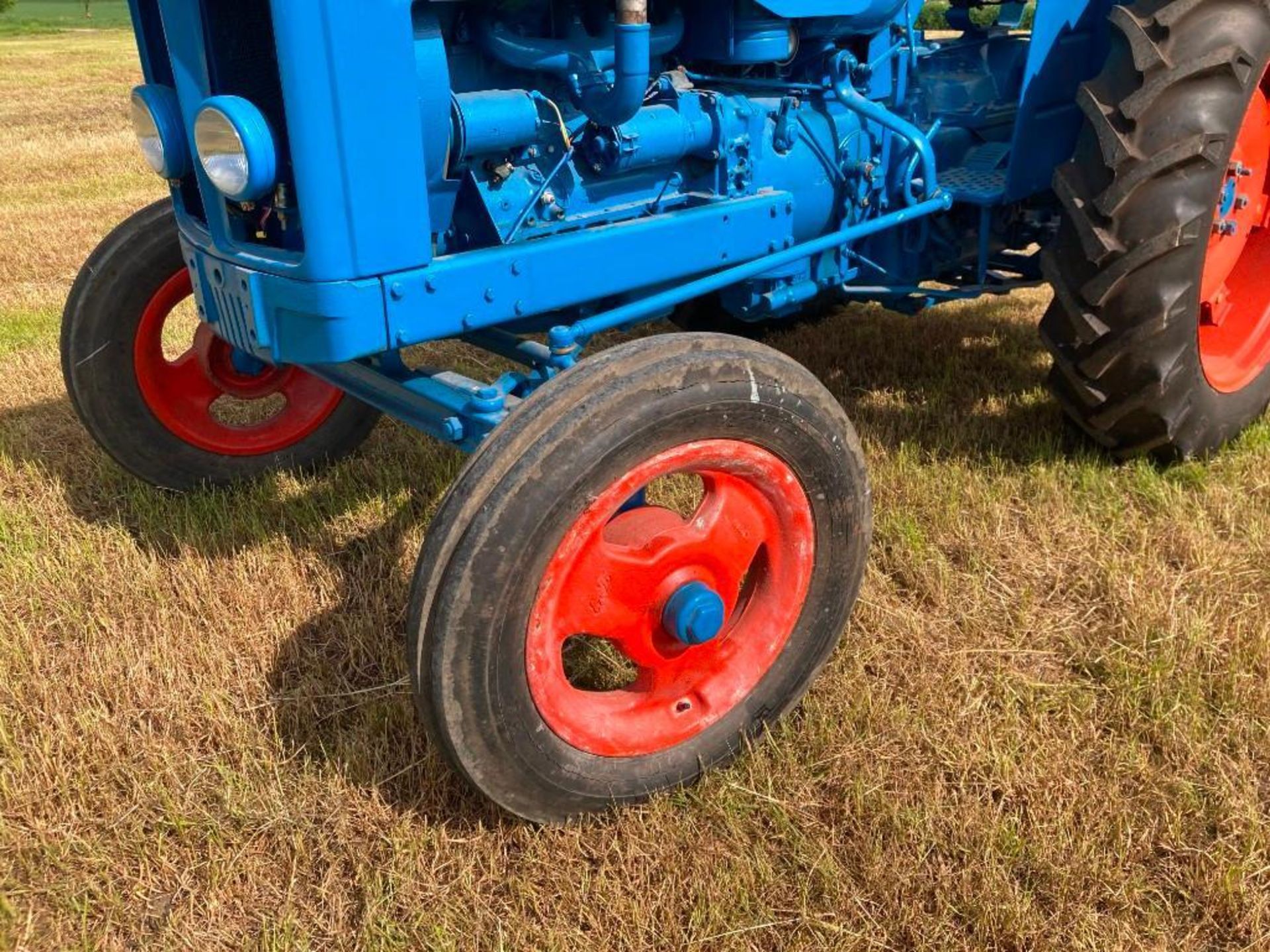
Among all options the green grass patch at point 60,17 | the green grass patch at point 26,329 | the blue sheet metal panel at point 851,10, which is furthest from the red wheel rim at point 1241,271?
the green grass patch at point 60,17

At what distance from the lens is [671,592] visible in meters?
2.00

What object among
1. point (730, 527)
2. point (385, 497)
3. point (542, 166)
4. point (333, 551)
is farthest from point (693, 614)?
point (385, 497)

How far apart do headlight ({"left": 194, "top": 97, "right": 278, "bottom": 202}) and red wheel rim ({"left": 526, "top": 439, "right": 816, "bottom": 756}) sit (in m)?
0.81

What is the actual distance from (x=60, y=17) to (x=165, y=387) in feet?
160

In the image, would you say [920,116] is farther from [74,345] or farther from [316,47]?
[74,345]

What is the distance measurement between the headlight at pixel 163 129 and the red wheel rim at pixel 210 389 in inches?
33.9

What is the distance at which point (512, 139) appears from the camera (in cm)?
215

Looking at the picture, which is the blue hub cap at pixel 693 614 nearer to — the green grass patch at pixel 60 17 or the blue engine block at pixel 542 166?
the blue engine block at pixel 542 166

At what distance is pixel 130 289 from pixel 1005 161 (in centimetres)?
251

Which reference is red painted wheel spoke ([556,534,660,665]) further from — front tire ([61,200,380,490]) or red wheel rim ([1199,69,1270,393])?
red wheel rim ([1199,69,1270,393])

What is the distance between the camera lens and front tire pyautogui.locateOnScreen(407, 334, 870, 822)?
1731mm

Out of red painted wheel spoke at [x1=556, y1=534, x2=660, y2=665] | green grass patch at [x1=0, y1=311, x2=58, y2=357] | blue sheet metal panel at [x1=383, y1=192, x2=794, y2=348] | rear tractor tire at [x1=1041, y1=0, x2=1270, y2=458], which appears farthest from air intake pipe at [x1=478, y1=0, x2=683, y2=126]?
green grass patch at [x1=0, y1=311, x2=58, y2=357]

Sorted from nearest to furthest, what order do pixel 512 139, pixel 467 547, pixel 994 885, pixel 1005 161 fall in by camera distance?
pixel 467 547
pixel 994 885
pixel 512 139
pixel 1005 161

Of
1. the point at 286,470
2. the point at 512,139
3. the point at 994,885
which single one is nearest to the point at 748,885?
the point at 994,885
